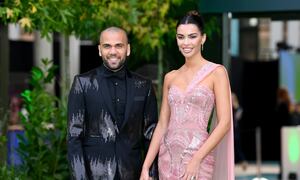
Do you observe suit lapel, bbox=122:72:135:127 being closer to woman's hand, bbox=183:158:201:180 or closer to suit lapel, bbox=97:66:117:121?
suit lapel, bbox=97:66:117:121

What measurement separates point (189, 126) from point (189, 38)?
1.60 ft

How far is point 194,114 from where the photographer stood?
4.59m

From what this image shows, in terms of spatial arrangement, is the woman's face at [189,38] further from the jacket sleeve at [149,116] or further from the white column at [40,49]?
the white column at [40,49]

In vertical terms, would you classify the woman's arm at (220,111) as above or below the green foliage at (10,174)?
above

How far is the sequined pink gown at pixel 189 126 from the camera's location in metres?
4.57

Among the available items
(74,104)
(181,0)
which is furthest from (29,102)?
(74,104)

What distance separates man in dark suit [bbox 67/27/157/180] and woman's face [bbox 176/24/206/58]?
355mm

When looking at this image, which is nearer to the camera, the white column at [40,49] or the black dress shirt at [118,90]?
the black dress shirt at [118,90]

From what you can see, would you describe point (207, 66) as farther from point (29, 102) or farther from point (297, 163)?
point (297, 163)

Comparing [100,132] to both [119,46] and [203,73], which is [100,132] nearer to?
[119,46]

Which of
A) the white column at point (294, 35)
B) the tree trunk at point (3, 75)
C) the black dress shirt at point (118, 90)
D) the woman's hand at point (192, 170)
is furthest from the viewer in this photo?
the white column at point (294, 35)

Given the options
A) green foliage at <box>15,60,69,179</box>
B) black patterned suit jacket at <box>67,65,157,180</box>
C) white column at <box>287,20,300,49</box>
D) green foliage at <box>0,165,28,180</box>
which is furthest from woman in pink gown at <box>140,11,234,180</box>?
white column at <box>287,20,300,49</box>

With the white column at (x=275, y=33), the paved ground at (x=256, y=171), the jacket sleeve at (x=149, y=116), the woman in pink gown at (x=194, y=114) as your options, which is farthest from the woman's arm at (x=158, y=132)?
the white column at (x=275, y=33)

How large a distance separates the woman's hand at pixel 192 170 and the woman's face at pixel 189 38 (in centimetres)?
61
